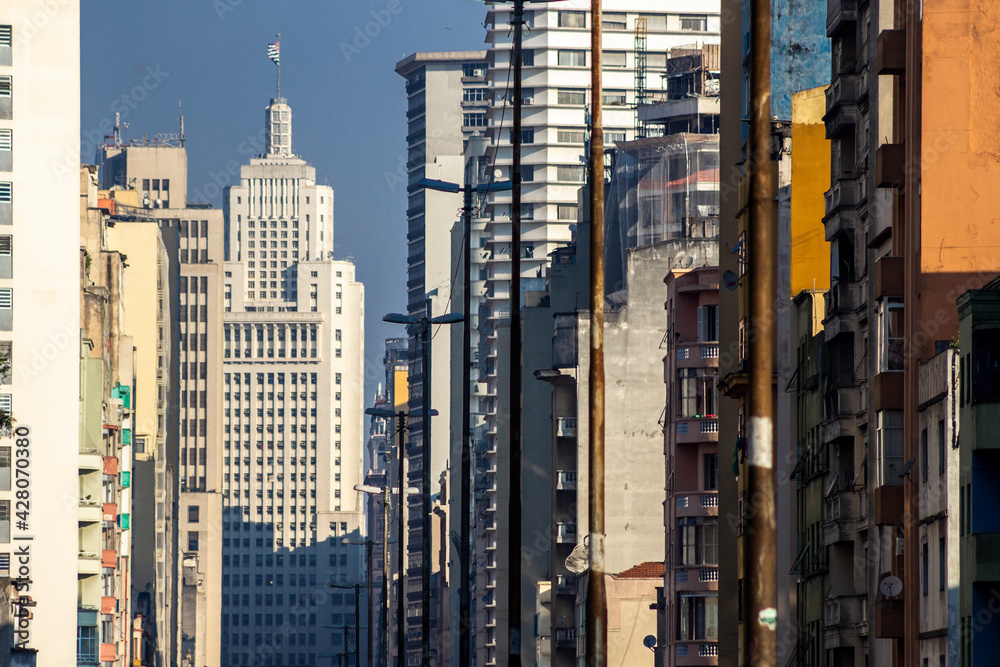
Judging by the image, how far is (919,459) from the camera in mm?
38312

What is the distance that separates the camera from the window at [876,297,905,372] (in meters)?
39.4

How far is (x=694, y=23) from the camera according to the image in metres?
188

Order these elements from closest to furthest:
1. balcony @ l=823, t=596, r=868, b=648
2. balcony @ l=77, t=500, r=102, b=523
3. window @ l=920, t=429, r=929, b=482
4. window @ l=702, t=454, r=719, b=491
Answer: window @ l=920, t=429, r=929, b=482
balcony @ l=823, t=596, r=868, b=648
window @ l=702, t=454, r=719, b=491
balcony @ l=77, t=500, r=102, b=523

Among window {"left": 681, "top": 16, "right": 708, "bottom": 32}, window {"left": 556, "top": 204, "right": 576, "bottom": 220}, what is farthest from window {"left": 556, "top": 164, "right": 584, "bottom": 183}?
window {"left": 681, "top": 16, "right": 708, "bottom": 32}

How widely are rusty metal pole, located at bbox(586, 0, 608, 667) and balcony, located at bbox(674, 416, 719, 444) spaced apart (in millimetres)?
33400

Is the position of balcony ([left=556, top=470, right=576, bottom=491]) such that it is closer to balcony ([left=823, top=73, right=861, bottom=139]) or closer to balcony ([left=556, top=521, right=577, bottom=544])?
balcony ([left=556, top=521, right=577, bottom=544])

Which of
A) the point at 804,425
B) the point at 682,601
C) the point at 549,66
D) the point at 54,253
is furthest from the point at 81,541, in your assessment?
the point at 549,66

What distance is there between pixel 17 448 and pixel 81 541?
36.8 feet

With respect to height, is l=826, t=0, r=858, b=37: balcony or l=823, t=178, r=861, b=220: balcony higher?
l=826, t=0, r=858, b=37: balcony

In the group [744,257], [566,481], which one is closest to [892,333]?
[744,257]

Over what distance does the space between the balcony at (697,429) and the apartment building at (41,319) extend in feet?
151

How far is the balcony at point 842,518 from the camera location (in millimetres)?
44062

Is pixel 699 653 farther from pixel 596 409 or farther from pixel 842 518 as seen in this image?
pixel 596 409

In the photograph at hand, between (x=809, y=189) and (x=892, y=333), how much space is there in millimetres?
13291
